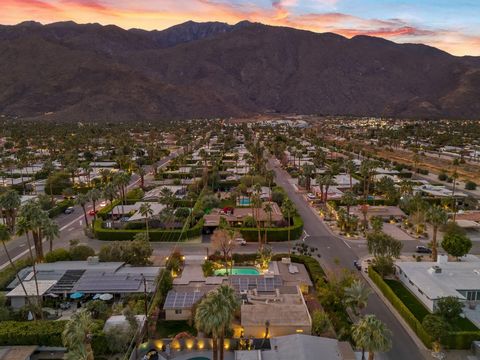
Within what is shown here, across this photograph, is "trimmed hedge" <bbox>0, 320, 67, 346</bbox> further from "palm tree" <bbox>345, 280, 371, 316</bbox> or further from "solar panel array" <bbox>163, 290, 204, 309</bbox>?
"palm tree" <bbox>345, 280, 371, 316</bbox>

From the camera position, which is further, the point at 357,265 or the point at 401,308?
the point at 357,265

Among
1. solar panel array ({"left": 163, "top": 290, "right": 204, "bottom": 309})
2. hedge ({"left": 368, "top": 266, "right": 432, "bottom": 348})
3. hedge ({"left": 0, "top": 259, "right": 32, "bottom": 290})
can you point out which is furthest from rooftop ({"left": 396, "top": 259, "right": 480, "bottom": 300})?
hedge ({"left": 0, "top": 259, "right": 32, "bottom": 290})

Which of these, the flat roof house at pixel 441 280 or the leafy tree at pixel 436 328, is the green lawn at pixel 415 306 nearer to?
the flat roof house at pixel 441 280

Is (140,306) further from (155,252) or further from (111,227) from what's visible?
(111,227)

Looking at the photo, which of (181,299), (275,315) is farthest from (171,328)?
(275,315)

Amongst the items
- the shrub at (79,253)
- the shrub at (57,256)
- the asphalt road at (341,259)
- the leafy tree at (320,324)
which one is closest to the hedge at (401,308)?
the asphalt road at (341,259)

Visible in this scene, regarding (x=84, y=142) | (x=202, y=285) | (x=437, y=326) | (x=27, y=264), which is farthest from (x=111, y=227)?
(x=84, y=142)

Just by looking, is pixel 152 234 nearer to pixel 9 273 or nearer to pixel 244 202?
pixel 9 273

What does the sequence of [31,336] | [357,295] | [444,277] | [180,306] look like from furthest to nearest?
1. [444,277]
2. [180,306]
3. [357,295]
4. [31,336]
